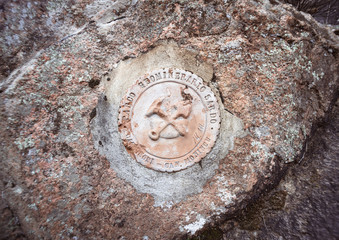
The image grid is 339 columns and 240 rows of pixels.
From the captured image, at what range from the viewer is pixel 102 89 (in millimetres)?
1652

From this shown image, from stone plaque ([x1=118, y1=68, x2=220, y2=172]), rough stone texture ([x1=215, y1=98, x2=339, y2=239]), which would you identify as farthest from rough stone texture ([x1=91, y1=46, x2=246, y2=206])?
rough stone texture ([x1=215, y1=98, x2=339, y2=239])

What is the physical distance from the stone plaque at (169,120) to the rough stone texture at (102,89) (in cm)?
19

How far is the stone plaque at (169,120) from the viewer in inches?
67.2

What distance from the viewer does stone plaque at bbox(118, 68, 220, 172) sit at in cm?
171

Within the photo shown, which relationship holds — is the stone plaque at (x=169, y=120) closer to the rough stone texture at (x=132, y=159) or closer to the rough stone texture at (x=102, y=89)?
the rough stone texture at (x=132, y=159)

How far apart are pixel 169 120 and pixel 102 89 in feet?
1.84

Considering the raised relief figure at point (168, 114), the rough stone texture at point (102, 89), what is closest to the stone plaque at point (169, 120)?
the raised relief figure at point (168, 114)

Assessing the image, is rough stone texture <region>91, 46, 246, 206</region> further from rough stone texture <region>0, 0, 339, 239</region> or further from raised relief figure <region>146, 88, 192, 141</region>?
raised relief figure <region>146, 88, 192, 141</region>

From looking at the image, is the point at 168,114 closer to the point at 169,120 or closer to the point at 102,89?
the point at 169,120

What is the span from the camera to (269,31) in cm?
164

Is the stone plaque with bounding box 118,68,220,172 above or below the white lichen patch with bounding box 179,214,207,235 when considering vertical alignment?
above

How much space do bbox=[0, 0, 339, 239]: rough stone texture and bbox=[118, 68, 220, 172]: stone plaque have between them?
19 cm

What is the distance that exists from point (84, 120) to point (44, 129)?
269 mm

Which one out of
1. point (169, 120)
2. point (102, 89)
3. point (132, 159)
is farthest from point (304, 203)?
point (102, 89)
